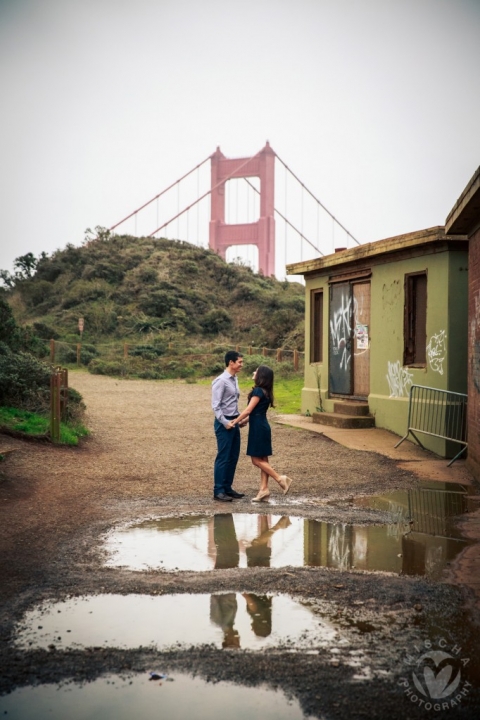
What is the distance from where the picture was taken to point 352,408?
15641 mm

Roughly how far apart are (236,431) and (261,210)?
63122 mm

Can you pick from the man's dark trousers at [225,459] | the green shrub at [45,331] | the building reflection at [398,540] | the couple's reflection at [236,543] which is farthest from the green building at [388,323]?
the green shrub at [45,331]

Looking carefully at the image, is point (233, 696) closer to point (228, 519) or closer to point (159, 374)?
point (228, 519)

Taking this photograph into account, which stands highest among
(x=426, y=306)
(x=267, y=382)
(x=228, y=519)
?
(x=426, y=306)

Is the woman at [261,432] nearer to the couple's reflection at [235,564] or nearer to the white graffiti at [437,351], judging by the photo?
the couple's reflection at [235,564]

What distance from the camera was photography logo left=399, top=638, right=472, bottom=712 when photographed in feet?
11.7

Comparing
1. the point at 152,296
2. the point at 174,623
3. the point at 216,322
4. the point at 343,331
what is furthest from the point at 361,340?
the point at 152,296

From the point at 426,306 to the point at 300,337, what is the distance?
26408mm

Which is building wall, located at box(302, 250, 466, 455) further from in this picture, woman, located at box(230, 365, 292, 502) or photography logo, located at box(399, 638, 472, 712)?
photography logo, located at box(399, 638, 472, 712)

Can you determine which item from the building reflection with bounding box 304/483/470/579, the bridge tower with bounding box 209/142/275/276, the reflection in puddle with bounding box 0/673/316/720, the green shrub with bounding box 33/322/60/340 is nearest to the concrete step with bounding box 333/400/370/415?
the building reflection with bounding box 304/483/470/579

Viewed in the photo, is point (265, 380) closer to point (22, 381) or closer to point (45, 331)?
point (22, 381)

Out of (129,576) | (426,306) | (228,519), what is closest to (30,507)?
(228,519)

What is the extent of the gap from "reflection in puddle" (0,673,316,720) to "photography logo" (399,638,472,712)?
1.93 ft

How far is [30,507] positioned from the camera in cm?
807
